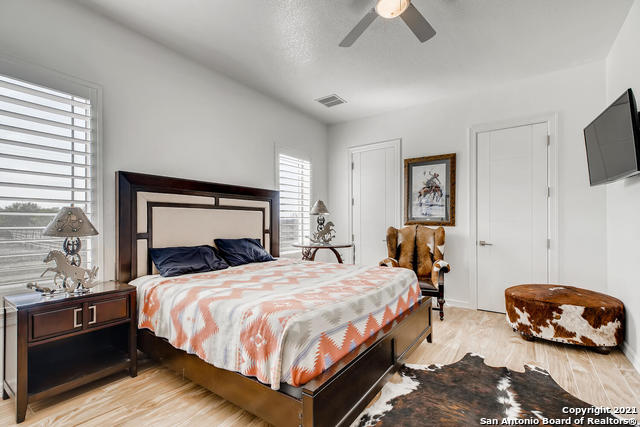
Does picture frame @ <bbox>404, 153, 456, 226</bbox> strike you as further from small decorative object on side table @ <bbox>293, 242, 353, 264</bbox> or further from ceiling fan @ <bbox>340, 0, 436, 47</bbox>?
ceiling fan @ <bbox>340, 0, 436, 47</bbox>

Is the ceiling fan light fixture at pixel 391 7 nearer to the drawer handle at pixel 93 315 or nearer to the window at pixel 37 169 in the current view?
the window at pixel 37 169

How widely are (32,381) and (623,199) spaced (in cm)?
474

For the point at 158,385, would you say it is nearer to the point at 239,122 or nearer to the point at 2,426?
the point at 2,426

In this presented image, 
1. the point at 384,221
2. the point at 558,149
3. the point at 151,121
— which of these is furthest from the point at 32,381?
the point at 558,149

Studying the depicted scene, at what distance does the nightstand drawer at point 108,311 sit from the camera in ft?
6.81

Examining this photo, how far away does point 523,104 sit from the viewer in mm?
3758

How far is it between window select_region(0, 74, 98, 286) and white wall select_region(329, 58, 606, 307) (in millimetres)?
3810

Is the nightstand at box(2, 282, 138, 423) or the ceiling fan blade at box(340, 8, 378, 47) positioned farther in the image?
the ceiling fan blade at box(340, 8, 378, 47)

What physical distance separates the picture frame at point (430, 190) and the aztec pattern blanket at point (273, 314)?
185 cm

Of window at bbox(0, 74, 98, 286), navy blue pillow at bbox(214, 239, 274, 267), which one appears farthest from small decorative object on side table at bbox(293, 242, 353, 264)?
window at bbox(0, 74, 98, 286)

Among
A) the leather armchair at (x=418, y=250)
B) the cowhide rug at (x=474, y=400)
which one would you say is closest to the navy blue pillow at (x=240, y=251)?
the leather armchair at (x=418, y=250)

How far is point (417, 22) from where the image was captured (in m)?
2.13

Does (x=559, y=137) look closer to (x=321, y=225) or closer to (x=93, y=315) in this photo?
(x=321, y=225)

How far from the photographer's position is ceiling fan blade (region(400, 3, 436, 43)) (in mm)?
2037
